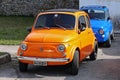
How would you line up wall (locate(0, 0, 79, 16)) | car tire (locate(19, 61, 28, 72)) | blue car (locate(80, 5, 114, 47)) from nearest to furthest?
car tire (locate(19, 61, 28, 72)), blue car (locate(80, 5, 114, 47)), wall (locate(0, 0, 79, 16))

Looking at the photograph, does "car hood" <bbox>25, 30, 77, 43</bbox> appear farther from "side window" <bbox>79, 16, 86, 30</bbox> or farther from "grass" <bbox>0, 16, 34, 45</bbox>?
"grass" <bbox>0, 16, 34, 45</bbox>

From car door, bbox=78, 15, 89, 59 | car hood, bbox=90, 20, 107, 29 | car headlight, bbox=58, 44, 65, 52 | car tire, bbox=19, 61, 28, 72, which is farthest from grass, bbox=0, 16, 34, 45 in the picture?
car headlight, bbox=58, 44, 65, 52

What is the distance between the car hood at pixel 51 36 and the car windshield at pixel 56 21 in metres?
0.34

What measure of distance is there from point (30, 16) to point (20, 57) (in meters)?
17.6

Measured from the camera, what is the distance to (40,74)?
Answer: 1112 cm

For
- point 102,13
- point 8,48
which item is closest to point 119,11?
point 102,13

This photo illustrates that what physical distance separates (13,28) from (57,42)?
37.5 feet

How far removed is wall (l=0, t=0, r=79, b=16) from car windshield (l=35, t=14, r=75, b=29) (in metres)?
16.0

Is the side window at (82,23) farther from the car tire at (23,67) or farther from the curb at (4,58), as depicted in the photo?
the curb at (4,58)

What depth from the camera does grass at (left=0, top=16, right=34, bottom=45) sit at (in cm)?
1772

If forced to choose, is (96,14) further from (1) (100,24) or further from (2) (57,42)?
(2) (57,42)

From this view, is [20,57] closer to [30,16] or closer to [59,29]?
[59,29]

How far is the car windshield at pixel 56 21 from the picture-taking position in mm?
11782

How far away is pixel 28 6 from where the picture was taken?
94.0 ft
